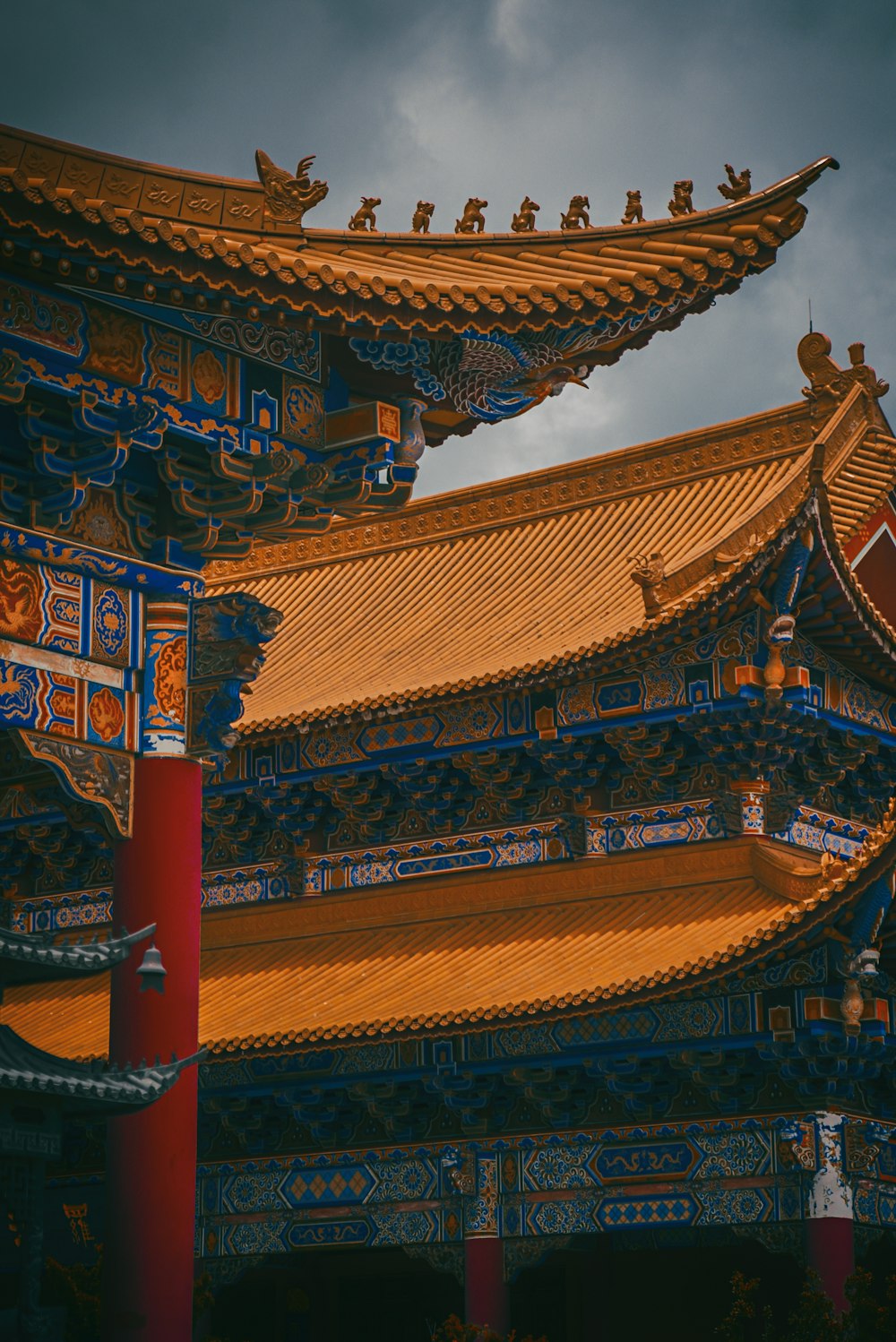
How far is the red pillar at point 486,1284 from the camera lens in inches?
768

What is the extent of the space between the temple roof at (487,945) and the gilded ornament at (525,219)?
540 cm

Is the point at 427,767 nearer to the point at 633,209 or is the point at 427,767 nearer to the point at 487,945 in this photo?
the point at 487,945

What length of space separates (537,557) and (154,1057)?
12831 millimetres

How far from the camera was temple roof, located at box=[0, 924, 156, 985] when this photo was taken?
1242 centimetres

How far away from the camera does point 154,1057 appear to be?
13.5 m

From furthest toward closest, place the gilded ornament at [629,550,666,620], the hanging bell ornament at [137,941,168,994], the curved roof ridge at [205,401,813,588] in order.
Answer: the curved roof ridge at [205,401,813,588] < the gilded ornament at [629,550,666,620] < the hanging bell ornament at [137,941,168,994]

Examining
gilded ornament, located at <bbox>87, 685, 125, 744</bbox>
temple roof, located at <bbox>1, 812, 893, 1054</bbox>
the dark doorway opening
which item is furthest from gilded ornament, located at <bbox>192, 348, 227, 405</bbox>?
the dark doorway opening

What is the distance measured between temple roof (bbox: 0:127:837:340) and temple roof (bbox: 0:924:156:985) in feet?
12.8

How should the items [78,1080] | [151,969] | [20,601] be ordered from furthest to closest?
[20,601] → [151,969] → [78,1080]

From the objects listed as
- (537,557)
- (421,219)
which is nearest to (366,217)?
(421,219)

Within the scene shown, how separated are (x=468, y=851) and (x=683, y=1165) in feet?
14.6

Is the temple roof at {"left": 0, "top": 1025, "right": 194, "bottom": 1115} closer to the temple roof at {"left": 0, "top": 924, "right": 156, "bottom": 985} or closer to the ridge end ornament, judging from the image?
the temple roof at {"left": 0, "top": 924, "right": 156, "bottom": 985}

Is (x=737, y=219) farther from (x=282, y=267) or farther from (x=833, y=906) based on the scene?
(x=833, y=906)

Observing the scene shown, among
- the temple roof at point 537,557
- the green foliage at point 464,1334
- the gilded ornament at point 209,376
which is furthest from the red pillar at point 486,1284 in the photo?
the gilded ornament at point 209,376
